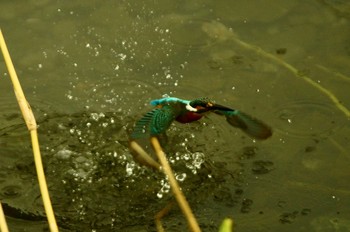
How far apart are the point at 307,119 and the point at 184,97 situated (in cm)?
44

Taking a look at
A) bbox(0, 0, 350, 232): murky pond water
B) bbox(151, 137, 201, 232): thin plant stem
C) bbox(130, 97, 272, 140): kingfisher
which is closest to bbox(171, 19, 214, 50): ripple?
bbox(0, 0, 350, 232): murky pond water

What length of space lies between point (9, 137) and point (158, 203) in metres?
0.61

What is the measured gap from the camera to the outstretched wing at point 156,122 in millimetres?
1672

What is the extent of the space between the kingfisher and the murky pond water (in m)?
0.40

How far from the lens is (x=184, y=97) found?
93.4 inches

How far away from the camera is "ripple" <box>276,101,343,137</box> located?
7.39 feet

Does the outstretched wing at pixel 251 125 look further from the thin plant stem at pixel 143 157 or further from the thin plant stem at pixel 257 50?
the thin plant stem at pixel 257 50

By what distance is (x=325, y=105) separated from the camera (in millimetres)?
2336

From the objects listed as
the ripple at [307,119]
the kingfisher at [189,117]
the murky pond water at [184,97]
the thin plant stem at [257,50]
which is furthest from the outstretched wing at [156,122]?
the thin plant stem at [257,50]

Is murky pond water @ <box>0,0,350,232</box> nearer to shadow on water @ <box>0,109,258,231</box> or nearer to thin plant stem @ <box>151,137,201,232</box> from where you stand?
shadow on water @ <box>0,109,258,231</box>

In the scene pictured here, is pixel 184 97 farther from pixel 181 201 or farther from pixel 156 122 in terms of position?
pixel 181 201

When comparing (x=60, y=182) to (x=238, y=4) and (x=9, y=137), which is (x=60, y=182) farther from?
(x=238, y=4)

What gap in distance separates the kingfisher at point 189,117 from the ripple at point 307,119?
0.63m

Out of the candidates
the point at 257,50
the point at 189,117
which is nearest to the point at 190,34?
the point at 257,50
